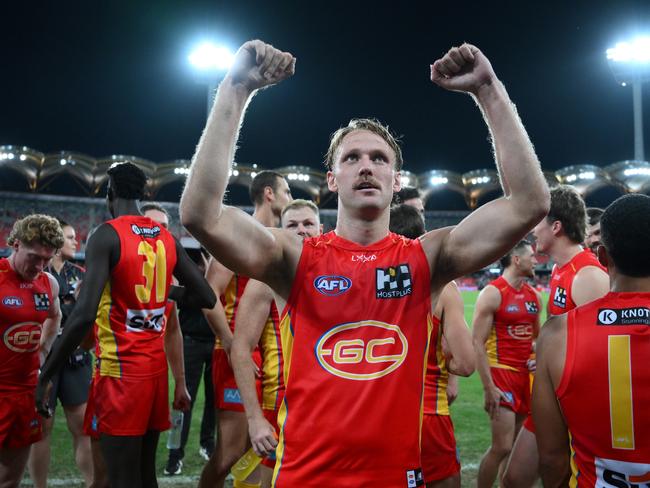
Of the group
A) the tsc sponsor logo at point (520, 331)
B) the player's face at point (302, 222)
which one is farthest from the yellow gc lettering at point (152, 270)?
the tsc sponsor logo at point (520, 331)

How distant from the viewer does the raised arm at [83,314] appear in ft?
10.6

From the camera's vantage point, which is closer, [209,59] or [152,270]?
[152,270]

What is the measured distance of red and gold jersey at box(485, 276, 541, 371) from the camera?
5.93 m

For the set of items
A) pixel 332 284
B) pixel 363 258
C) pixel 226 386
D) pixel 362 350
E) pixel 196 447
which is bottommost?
pixel 196 447

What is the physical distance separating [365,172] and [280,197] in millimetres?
2995

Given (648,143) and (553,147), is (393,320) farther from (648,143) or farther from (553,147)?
(648,143)

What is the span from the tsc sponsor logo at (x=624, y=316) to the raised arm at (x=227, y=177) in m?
1.29

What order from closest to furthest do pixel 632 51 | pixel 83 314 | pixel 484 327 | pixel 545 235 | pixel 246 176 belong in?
pixel 83 314 → pixel 545 235 → pixel 484 327 → pixel 632 51 → pixel 246 176

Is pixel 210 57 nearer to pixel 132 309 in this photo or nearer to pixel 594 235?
pixel 594 235

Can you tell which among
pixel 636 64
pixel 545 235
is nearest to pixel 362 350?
pixel 545 235

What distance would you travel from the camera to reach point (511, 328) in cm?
600

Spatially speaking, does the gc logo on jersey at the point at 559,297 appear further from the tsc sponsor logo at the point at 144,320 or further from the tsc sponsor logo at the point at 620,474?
the tsc sponsor logo at the point at 144,320

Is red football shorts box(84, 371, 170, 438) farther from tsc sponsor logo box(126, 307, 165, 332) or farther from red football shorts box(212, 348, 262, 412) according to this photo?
red football shorts box(212, 348, 262, 412)

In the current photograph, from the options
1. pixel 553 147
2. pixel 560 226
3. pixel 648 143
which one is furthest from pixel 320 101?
pixel 560 226
